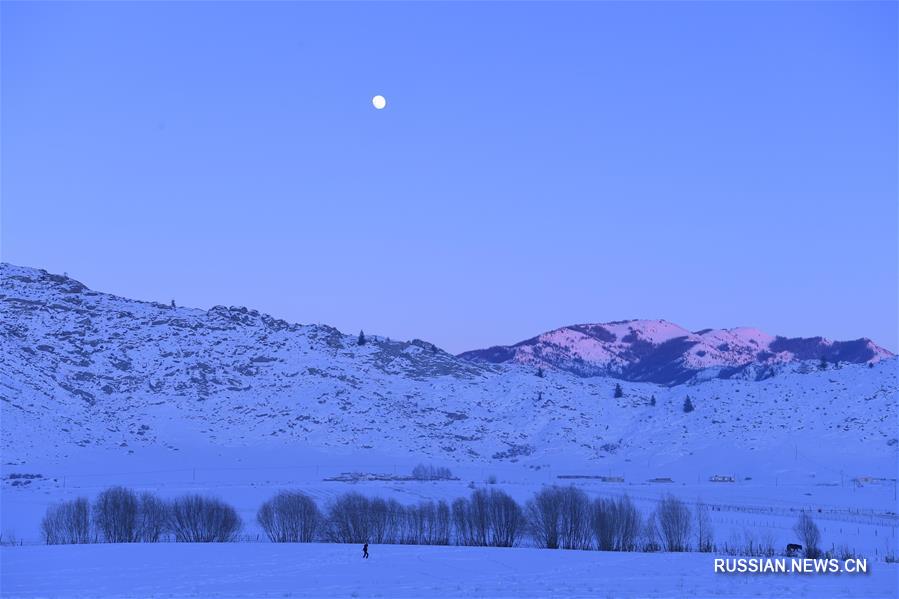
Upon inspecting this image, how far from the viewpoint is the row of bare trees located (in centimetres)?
7256

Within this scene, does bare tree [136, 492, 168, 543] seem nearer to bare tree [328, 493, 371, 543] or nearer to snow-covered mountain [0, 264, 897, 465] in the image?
bare tree [328, 493, 371, 543]

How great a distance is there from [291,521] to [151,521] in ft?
→ 31.1

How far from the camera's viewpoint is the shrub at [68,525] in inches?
2842

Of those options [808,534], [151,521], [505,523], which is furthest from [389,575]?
[151,521]

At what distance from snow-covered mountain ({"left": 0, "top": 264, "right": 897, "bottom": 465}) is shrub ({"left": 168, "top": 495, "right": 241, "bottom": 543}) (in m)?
66.8

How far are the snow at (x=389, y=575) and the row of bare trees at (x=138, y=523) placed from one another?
964cm

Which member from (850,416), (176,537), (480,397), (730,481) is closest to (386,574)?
(176,537)

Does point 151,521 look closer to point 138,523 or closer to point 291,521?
point 138,523

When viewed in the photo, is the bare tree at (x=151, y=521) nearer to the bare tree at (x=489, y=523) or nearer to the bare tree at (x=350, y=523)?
the bare tree at (x=350, y=523)

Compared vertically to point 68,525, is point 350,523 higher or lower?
lower

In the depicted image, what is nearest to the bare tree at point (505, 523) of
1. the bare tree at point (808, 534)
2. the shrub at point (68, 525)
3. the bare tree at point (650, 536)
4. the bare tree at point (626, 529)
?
the bare tree at point (626, 529)

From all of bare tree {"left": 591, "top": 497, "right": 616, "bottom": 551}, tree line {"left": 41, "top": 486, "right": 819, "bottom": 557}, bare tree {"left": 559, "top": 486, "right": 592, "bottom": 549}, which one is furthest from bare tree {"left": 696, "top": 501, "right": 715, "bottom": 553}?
bare tree {"left": 559, "top": 486, "right": 592, "bottom": 549}

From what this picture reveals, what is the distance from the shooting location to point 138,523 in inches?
2899

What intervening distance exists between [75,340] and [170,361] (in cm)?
1714
